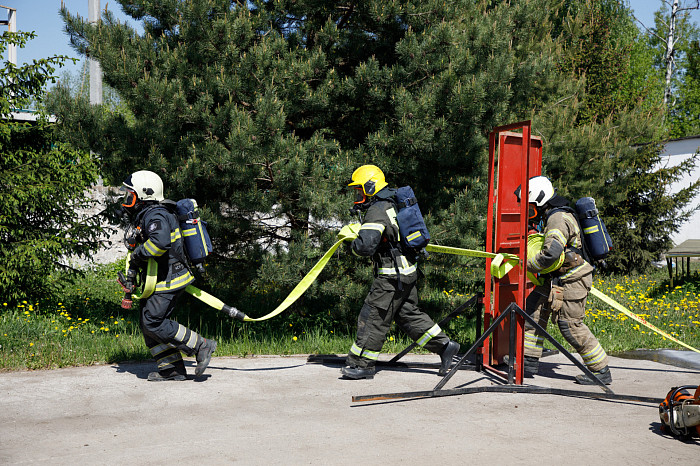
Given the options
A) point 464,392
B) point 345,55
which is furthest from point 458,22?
point 464,392

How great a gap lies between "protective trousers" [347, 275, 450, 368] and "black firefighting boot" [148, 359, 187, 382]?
5.09 feet

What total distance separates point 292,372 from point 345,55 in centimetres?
404

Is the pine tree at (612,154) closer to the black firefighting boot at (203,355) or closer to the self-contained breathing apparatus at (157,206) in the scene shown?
the self-contained breathing apparatus at (157,206)

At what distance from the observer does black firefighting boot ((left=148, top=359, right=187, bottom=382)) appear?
5746 millimetres

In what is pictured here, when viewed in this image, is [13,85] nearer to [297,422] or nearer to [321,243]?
[321,243]

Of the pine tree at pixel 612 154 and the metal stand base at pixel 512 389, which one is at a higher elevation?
the pine tree at pixel 612 154

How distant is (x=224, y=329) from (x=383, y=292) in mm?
3152

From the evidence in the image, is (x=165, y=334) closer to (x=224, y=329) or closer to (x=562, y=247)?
(x=224, y=329)

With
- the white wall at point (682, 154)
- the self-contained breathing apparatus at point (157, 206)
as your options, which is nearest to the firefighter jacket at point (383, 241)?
the self-contained breathing apparatus at point (157, 206)

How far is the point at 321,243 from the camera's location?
23.9 feet

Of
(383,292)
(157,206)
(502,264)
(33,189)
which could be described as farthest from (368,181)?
(33,189)

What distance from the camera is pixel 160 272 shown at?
5703 millimetres

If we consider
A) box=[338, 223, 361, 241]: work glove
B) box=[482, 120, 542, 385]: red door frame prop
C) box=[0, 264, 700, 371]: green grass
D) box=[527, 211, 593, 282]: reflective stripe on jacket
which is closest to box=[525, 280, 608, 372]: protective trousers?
box=[527, 211, 593, 282]: reflective stripe on jacket

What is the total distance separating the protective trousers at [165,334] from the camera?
5551 mm
